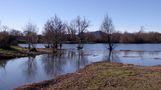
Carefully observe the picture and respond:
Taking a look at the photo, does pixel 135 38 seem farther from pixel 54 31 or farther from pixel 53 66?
pixel 53 66

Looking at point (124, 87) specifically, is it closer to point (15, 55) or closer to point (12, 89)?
point (12, 89)

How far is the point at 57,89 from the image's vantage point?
1461cm

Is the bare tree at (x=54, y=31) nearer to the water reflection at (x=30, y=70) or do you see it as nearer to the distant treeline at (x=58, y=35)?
the distant treeline at (x=58, y=35)

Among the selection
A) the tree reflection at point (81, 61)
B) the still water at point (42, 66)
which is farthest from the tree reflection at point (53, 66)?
the tree reflection at point (81, 61)

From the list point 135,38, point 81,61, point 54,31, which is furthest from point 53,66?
point 135,38

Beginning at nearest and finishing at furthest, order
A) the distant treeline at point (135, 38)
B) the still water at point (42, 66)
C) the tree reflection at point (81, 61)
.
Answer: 1. the still water at point (42, 66)
2. the tree reflection at point (81, 61)
3. the distant treeline at point (135, 38)

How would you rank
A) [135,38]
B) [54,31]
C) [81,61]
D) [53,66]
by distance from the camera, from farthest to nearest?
[135,38] < [54,31] < [81,61] < [53,66]

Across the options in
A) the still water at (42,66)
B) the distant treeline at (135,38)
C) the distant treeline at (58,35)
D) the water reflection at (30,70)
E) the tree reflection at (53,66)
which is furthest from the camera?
the distant treeline at (135,38)

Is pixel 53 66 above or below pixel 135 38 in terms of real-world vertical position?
below

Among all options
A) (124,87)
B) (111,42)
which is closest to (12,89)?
(124,87)

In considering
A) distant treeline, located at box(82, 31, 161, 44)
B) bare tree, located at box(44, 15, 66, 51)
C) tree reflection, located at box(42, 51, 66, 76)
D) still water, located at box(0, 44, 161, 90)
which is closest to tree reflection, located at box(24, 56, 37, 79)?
still water, located at box(0, 44, 161, 90)

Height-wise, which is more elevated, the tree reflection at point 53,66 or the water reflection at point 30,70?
the tree reflection at point 53,66

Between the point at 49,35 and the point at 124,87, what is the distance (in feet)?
182

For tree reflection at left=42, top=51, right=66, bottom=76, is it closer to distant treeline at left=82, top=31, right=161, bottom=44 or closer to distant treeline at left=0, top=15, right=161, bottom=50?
distant treeline at left=0, top=15, right=161, bottom=50
